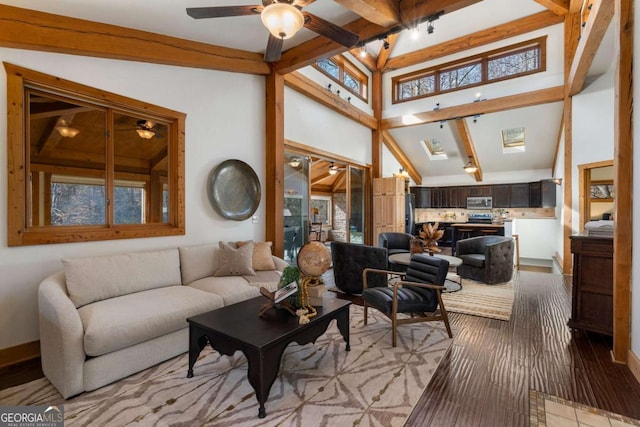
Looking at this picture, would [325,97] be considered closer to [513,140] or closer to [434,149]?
[434,149]

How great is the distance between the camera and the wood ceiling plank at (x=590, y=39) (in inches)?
136

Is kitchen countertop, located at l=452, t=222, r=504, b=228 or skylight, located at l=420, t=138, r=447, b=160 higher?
skylight, located at l=420, t=138, r=447, b=160

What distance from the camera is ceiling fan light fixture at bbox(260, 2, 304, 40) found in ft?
7.00

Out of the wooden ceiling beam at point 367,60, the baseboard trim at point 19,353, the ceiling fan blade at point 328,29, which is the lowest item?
the baseboard trim at point 19,353

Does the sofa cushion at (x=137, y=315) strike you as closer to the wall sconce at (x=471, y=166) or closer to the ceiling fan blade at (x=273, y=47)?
the ceiling fan blade at (x=273, y=47)

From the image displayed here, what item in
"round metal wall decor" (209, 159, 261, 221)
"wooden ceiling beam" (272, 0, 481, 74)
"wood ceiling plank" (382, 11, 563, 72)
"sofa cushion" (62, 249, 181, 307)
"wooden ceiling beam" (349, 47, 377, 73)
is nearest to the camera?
"sofa cushion" (62, 249, 181, 307)

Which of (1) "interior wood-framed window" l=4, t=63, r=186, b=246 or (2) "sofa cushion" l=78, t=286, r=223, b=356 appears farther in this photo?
(1) "interior wood-framed window" l=4, t=63, r=186, b=246

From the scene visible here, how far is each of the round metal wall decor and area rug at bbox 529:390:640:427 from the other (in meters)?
3.69

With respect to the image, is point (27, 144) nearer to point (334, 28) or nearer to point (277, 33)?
point (277, 33)

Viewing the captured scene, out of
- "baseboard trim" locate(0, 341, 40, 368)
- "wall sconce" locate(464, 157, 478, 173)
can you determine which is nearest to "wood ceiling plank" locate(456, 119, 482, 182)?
"wall sconce" locate(464, 157, 478, 173)

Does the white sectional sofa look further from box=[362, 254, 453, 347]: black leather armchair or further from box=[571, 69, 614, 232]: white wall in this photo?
box=[571, 69, 614, 232]: white wall

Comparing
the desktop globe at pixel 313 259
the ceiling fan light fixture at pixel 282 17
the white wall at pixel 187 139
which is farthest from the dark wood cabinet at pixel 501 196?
the ceiling fan light fixture at pixel 282 17

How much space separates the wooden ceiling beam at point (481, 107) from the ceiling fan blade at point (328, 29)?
4.79m

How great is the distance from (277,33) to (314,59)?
1968 mm
